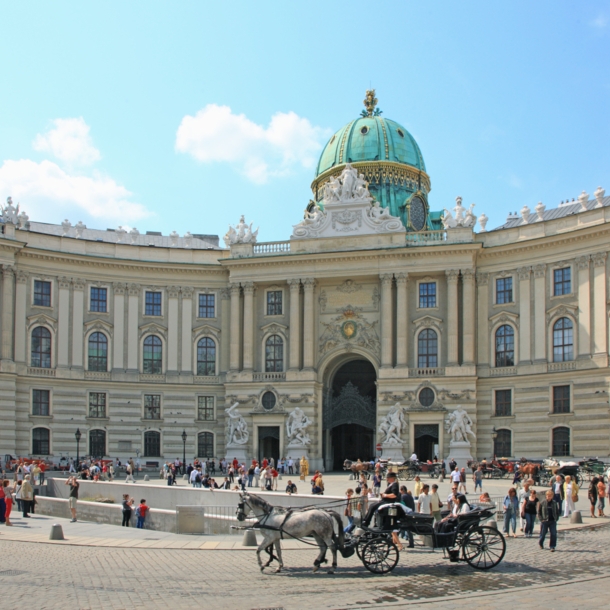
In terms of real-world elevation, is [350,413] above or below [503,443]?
above

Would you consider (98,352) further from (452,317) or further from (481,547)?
(481,547)

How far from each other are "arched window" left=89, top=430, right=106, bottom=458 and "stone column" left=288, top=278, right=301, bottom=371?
15330mm

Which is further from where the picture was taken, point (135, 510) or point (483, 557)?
point (135, 510)

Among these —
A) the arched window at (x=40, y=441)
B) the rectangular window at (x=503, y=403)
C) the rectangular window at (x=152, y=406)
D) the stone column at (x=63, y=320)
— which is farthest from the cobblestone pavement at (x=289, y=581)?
the rectangular window at (x=152, y=406)

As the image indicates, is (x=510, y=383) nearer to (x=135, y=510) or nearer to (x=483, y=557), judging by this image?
(x=135, y=510)

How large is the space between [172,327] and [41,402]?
11.4 metres

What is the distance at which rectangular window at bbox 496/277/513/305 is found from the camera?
62469 mm

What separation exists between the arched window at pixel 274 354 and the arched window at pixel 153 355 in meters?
8.45

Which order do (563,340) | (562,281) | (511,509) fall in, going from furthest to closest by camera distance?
(562,281) → (563,340) → (511,509)

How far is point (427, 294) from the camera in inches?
2537

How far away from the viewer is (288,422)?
64.1 meters

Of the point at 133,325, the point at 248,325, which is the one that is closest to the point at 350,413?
the point at 248,325

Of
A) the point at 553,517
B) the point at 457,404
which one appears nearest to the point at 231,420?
the point at 457,404

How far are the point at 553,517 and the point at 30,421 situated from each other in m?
47.3
